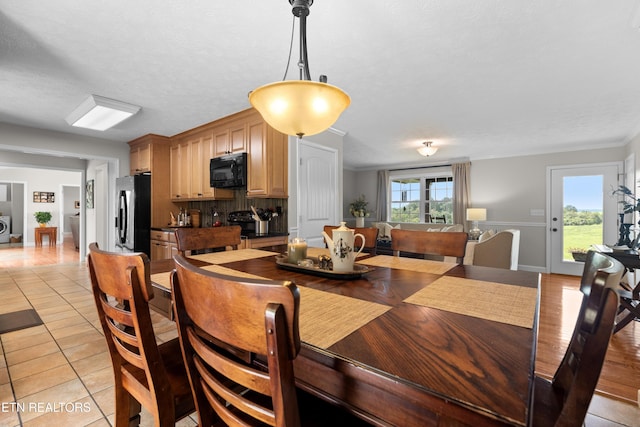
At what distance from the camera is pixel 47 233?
8562mm

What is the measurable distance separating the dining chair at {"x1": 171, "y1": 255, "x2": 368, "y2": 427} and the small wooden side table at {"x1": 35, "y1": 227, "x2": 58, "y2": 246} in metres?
10.8

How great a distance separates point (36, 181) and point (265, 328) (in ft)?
39.2

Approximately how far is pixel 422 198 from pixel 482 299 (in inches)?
258

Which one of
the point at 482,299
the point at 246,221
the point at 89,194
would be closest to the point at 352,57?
the point at 482,299

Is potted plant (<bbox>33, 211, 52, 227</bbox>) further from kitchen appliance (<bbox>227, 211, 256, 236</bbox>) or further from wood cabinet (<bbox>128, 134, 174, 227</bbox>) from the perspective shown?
kitchen appliance (<bbox>227, 211, 256, 236</bbox>)

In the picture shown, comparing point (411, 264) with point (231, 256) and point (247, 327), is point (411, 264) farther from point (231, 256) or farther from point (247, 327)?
point (247, 327)

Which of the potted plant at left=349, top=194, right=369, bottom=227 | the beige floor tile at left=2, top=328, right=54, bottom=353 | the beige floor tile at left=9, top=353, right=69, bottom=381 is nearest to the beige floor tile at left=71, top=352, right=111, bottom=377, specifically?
the beige floor tile at left=9, top=353, right=69, bottom=381

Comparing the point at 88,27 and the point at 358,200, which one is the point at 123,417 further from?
the point at 358,200

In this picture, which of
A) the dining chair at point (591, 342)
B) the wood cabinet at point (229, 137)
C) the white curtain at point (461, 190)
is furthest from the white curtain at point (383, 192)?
the dining chair at point (591, 342)

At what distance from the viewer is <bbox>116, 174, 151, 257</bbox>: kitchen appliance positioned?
437 cm

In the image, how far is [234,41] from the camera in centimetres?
201

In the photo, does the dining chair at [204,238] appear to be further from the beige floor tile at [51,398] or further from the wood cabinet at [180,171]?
the wood cabinet at [180,171]

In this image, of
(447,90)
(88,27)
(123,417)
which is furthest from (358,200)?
(123,417)

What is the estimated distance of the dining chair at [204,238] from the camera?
1.92 m
